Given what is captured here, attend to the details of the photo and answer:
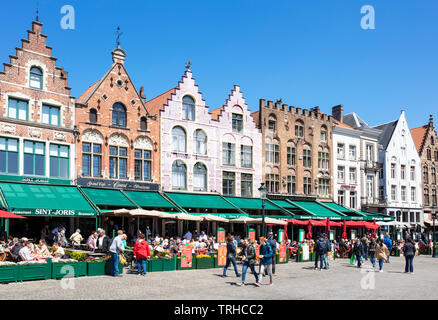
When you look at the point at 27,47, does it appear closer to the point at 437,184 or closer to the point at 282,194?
the point at 282,194

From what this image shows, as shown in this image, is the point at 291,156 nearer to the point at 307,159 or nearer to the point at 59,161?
the point at 307,159

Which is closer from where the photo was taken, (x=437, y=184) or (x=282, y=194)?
(x=282, y=194)

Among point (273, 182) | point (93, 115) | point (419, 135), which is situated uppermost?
point (419, 135)

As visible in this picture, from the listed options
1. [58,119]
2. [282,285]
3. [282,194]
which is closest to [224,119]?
[282,194]

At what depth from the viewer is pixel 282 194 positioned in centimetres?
3784

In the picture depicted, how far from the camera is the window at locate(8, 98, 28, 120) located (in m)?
25.5

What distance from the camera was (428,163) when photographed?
5231 cm

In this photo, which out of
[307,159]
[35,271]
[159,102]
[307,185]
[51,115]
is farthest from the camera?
[307,159]

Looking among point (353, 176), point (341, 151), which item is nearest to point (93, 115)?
point (341, 151)

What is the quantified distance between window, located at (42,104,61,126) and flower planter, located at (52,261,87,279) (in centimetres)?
1239

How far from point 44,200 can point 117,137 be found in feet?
22.7

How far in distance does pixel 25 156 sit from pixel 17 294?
1401 centimetres
